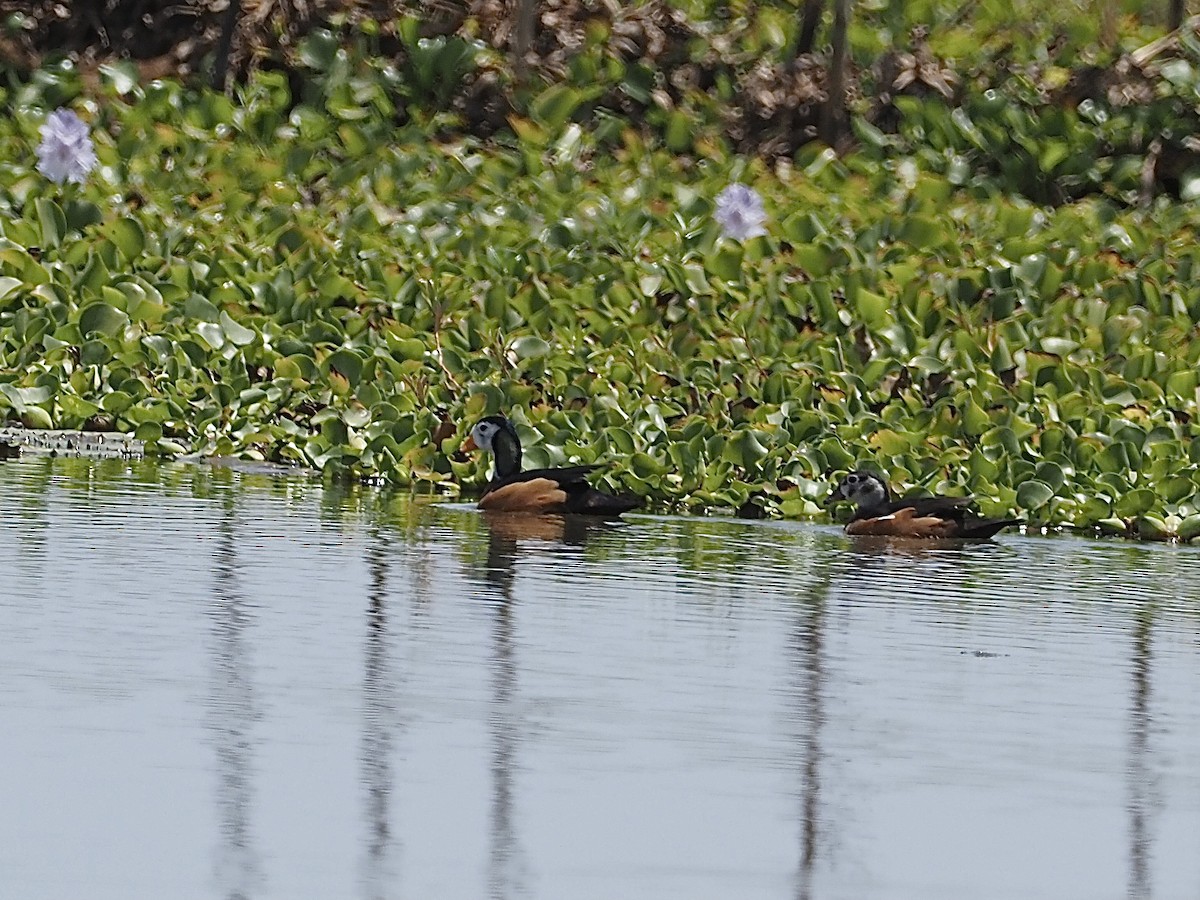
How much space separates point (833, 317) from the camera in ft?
42.8

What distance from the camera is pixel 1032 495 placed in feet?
35.9

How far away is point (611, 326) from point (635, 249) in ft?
4.64

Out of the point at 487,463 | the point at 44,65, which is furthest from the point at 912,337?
the point at 44,65

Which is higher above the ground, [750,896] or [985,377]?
[985,377]

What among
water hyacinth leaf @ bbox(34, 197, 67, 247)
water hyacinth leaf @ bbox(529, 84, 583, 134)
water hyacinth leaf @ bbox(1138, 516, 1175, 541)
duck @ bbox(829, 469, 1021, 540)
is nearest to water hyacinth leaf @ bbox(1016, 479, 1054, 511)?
duck @ bbox(829, 469, 1021, 540)

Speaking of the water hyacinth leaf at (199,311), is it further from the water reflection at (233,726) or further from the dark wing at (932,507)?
the water reflection at (233,726)

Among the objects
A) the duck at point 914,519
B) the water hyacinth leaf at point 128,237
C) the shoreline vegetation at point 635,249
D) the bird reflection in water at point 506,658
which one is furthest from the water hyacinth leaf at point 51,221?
the duck at point 914,519

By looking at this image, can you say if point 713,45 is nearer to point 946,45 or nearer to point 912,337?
point 946,45

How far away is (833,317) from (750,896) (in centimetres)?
858

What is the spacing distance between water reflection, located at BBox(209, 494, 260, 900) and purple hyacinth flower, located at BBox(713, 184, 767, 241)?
625 centimetres

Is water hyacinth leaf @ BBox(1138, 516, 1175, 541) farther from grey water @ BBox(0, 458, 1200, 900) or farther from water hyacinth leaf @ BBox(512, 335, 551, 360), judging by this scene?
water hyacinth leaf @ BBox(512, 335, 551, 360)

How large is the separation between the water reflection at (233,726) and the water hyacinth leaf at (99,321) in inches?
170

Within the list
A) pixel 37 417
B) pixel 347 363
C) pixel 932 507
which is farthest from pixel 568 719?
pixel 37 417

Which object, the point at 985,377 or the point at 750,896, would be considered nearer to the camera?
the point at 750,896
